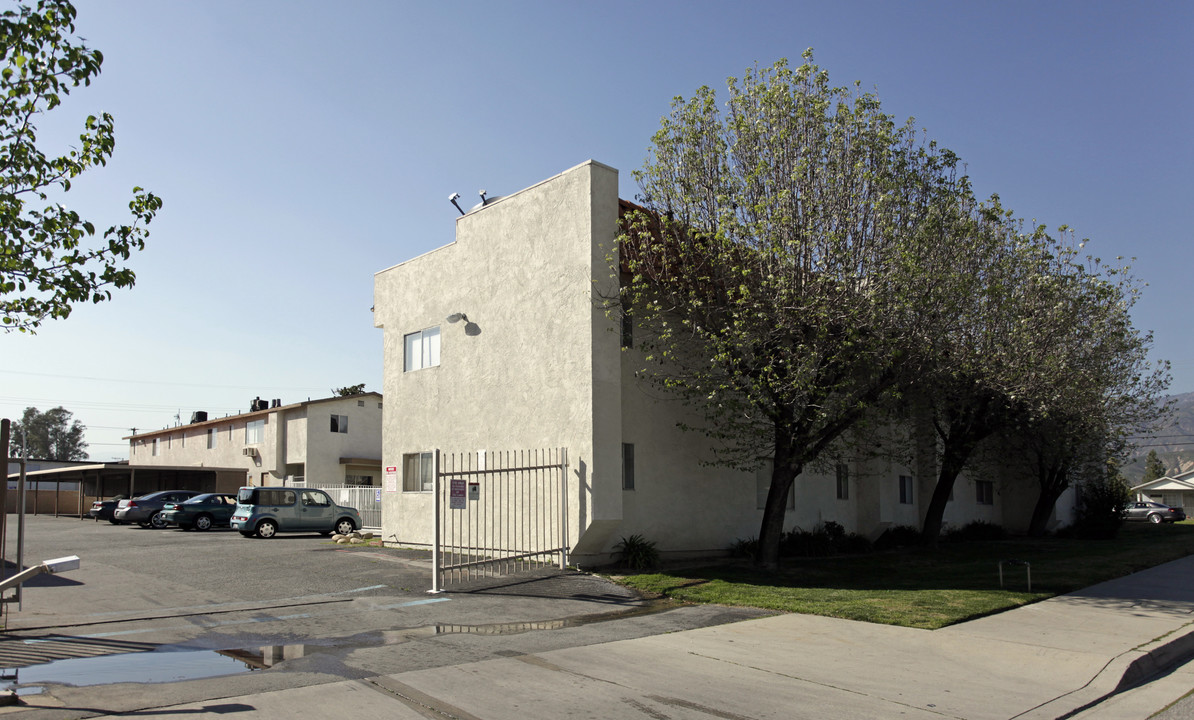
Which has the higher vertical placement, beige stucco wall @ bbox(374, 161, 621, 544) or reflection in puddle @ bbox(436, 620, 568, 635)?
beige stucco wall @ bbox(374, 161, 621, 544)

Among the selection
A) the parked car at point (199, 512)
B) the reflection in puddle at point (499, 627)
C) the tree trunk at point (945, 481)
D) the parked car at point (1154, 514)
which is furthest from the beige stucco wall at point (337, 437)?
the parked car at point (1154, 514)

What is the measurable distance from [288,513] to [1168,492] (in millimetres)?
71963

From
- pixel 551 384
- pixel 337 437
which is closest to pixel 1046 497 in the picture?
pixel 551 384

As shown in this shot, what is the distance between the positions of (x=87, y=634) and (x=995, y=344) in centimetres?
1781

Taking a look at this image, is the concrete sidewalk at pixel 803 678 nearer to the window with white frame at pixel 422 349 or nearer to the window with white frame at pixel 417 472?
the window with white frame at pixel 417 472

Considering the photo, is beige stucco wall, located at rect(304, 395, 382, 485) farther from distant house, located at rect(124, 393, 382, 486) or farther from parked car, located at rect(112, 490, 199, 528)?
parked car, located at rect(112, 490, 199, 528)

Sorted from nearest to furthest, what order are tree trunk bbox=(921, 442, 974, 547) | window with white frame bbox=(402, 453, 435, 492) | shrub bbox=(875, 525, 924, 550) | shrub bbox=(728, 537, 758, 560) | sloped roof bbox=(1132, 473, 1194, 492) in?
shrub bbox=(728, 537, 758, 560) < window with white frame bbox=(402, 453, 435, 492) < tree trunk bbox=(921, 442, 974, 547) < shrub bbox=(875, 525, 924, 550) < sloped roof bbox=(1132, 473, 1194, 492)

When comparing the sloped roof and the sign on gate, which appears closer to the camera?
the sign on gate

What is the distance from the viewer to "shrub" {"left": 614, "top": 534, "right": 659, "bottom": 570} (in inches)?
579

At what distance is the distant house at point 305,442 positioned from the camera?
38.7 m

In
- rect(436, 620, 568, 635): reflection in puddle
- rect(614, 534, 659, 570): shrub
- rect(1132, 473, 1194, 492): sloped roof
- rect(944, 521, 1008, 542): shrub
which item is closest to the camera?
rect(436, 620, 568, 635): reflection in puddle

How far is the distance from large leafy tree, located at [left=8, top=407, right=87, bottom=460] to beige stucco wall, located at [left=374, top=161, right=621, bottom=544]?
4066 inches

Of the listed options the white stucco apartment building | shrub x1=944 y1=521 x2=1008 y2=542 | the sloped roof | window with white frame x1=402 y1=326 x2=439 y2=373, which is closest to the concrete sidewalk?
the white stucco apartment building

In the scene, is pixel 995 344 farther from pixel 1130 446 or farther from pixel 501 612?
pixel 501 612
